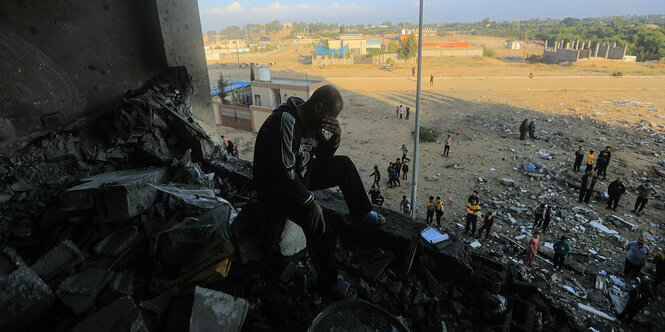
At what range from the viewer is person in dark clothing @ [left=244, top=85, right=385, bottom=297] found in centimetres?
217

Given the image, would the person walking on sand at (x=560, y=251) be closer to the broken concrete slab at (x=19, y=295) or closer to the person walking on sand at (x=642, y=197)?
the person walking on sand at (x=642, y=197)

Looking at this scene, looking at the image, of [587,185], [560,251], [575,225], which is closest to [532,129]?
[587,185]

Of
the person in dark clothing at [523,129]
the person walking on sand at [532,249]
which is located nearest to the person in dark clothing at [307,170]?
the person walking on sand at [532,249]

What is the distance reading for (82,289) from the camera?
207 centimetres

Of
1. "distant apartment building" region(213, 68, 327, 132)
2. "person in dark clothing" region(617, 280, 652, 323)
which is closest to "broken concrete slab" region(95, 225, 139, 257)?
"person in dark clothing" region(617, 280, 652, 323)

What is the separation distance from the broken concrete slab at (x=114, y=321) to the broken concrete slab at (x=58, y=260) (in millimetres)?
752

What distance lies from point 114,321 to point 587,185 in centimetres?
1181

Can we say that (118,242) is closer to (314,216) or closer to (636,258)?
(314,216)

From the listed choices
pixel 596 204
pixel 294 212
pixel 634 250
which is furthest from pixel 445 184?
pixel 294 212

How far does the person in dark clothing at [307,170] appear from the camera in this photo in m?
2.17

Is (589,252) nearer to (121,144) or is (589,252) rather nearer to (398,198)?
(398,198)

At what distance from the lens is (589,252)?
7.36 metres

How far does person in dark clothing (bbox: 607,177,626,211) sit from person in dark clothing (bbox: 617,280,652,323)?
486 centimetres

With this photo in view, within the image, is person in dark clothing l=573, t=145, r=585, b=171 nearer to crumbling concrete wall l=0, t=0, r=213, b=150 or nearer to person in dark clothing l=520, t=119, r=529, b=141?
person in dark clothing l=520, t=119, r=529, b=141
